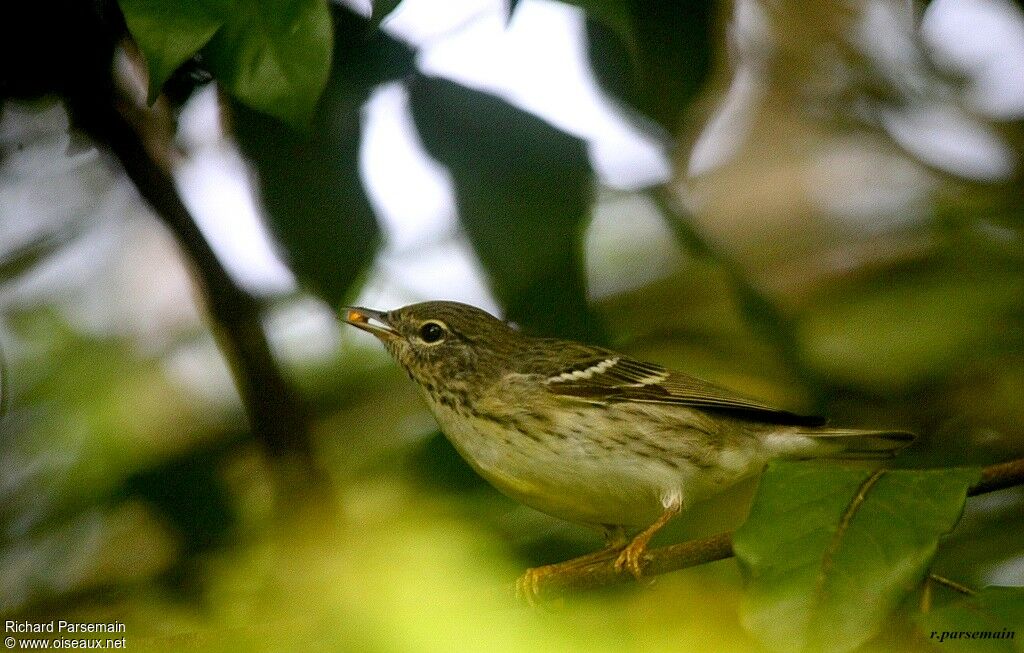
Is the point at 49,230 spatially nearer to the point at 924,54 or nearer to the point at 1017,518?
the point at 1017,518

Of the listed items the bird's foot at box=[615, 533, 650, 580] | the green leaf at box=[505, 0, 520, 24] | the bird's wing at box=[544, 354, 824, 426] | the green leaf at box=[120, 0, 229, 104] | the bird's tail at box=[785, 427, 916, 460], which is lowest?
the bird's tail at box=[785, 427, 916, 460]

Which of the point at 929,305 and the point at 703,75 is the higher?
the point at 703,75

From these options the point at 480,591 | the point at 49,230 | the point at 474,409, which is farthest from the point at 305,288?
the point at 49,230

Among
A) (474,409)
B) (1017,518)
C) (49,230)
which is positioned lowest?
(1017,518)

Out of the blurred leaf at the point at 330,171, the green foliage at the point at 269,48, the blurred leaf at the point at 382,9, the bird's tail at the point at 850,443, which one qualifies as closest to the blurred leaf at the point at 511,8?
the blurred leaf at the point at 382,9

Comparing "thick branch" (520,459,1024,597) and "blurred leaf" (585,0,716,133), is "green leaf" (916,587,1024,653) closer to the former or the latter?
"thick branch" (520,459,1024,597)

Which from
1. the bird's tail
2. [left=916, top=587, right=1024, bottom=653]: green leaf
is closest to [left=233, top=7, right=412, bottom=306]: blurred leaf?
the bird's tail

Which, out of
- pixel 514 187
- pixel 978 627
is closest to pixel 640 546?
pixel 514 187
